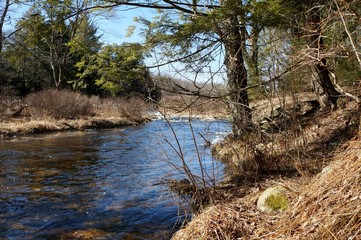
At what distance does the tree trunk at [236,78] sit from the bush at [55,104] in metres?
13.0

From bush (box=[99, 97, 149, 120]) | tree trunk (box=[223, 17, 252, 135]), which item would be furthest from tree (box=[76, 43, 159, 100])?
bush (box=[99, 97, 149, 120])

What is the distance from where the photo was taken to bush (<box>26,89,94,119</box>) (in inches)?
688

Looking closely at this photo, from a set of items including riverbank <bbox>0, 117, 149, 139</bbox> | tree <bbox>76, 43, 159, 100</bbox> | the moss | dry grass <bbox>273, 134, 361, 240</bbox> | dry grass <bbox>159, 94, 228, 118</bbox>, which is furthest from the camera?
riverbank <bbox>0, 117, 149, 139</bbox>

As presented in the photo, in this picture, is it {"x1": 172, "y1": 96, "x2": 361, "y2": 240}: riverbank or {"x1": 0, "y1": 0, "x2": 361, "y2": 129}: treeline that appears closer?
{"x1": 172, "y1": 96, "x2": 361, "y2": 240}: riverbank

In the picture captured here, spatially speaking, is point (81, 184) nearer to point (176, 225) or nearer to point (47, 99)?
point (176, 225)

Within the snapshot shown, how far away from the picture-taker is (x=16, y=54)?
296 inches

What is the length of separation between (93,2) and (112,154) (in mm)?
5000

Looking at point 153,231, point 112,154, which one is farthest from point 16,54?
point 153,231

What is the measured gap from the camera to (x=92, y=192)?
256 inches

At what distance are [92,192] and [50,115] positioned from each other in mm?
12555

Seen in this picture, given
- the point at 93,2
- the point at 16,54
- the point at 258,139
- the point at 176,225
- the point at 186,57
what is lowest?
the point at 176,225

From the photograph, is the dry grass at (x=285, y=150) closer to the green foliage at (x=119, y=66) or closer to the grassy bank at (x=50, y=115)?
the green foliage at (x=119, y=66)

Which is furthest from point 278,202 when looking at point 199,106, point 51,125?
point 51,125

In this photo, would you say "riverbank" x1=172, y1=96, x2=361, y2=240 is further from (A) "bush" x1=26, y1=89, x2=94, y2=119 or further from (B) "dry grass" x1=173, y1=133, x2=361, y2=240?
(A) "bush" x1=26, y1=89, x2=94, y2=119
